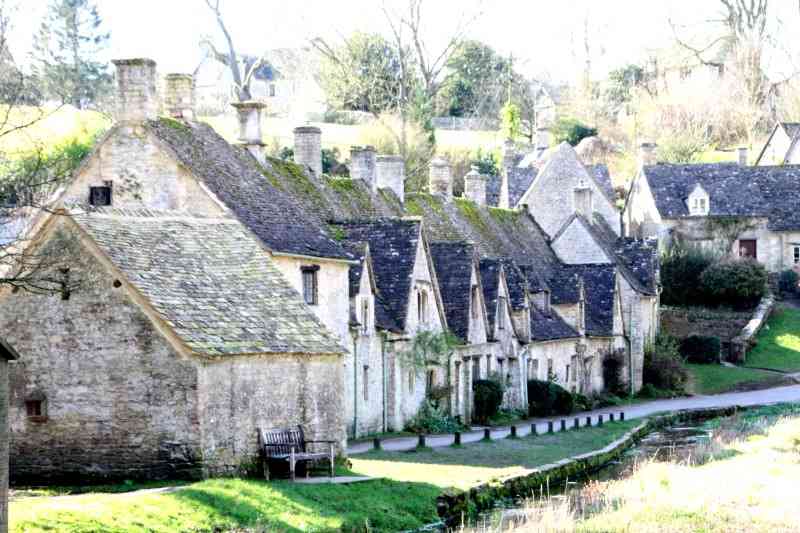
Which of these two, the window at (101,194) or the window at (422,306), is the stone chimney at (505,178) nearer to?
the window at (422,306)

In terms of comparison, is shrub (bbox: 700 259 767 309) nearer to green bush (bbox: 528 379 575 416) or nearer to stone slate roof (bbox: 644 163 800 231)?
stone slate roof (bbox: 644 163 800 231)

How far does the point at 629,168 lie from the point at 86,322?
91457mm

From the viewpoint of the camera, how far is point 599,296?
233ft

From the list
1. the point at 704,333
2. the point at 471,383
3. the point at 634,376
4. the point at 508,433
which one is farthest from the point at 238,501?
the point at 704,333

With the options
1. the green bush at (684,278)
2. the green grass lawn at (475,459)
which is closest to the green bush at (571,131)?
the green bush at (684,278)

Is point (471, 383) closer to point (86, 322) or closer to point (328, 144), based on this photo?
point (86, 322)

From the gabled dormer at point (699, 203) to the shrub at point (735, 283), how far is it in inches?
327

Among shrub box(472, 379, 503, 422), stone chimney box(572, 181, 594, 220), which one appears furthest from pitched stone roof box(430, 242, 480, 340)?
stone chimney box(572, 181, 594, 220)

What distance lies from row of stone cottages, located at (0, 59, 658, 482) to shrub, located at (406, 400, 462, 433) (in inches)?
16.0

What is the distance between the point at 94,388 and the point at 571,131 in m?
93.4

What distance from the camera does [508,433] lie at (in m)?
47.6

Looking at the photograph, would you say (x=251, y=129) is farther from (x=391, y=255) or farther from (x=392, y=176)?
(x=392, y=176)

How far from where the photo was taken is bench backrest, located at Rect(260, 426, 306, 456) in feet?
106

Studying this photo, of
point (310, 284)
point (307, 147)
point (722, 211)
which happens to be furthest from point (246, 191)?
point (722, 211)
